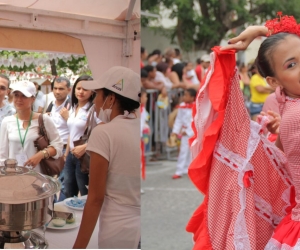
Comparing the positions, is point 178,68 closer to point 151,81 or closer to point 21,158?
point 151,81

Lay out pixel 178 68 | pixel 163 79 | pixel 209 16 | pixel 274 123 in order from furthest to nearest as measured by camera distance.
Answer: pixel 209 16, pixel 178 68, pixel 163 79, pixel 274 123

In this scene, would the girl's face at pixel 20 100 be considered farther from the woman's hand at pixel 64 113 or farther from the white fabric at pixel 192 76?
the white fabric at pixel 192 76

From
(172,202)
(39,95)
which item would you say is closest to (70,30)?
(39,95)

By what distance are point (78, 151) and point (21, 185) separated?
0.25 meters

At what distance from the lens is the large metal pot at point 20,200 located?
183 cm

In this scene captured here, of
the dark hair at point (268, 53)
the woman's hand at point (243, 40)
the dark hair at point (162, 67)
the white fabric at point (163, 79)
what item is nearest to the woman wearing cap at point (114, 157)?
the woman's hand at point (243, 40)

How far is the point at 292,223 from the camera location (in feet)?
6.55

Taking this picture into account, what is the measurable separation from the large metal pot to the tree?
7726 millimetres

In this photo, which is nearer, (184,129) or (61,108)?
(61,108)

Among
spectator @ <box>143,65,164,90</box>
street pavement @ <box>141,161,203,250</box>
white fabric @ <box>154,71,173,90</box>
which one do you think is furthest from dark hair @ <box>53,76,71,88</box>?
white fabric @ <box>154,71,173,90</box>

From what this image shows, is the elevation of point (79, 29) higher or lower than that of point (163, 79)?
lower

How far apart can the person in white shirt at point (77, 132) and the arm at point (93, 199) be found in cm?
3

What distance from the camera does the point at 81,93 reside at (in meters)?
1.96

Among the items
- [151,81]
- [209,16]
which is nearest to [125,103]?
[151,81]
